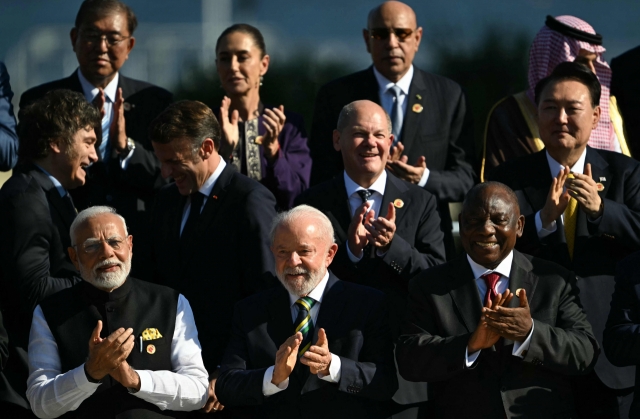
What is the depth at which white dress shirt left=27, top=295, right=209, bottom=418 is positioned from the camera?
16.0 ft

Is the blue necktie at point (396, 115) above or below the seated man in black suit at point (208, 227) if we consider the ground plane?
above

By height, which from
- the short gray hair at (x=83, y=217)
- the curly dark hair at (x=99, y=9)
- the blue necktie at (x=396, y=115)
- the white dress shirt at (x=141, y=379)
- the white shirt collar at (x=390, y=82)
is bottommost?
the white dress shirt at (x=141, y=379)

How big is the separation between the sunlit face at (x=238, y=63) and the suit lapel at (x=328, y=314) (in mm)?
1797

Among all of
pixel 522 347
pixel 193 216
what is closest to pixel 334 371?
pixel 522 347

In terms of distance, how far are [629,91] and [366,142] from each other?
1.96 m

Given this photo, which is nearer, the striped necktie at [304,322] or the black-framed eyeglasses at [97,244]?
the striped necktie at [304,322]

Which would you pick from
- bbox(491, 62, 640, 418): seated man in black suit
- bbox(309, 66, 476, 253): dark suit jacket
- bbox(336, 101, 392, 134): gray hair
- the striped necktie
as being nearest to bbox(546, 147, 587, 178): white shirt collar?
bbox(491, 62, 640, 418): seated man in black suit

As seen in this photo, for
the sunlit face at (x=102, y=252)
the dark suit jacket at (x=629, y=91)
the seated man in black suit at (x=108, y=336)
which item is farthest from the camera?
the dark suit jacket at (x=629, y=91)

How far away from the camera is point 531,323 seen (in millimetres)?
4820

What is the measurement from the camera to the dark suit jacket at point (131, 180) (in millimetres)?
6211

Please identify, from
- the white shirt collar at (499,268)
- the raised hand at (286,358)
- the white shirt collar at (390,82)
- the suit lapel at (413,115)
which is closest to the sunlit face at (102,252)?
the raised hand at (286,358)

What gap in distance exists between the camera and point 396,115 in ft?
21.3

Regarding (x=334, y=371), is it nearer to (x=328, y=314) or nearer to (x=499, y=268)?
(x=328, y=314)

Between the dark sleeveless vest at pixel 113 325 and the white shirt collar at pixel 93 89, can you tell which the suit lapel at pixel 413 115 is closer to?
the white shirt collar at pixel 93 89
